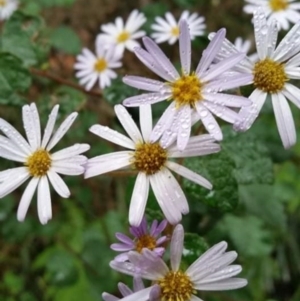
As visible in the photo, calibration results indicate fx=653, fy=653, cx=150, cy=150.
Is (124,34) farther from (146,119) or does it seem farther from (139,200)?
(139,200)

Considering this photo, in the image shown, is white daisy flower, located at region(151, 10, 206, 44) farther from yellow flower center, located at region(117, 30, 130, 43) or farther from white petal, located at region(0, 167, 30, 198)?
white petal, located at region(0, 167, 30, 198)

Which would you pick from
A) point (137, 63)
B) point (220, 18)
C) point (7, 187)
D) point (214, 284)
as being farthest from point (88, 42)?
point (214, 284)

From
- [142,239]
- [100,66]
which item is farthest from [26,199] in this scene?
[100,66]

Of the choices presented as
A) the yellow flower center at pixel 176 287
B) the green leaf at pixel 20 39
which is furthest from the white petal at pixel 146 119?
the green leaf at pixel 20 39

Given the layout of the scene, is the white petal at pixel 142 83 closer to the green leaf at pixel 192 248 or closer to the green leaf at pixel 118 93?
the green leaf at pixel 192 248

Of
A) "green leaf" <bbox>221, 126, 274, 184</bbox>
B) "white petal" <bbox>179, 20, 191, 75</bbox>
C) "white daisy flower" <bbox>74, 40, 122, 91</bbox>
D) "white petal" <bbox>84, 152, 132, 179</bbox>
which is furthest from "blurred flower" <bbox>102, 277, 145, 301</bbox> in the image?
"white daisy flower" <bbox>74, 40, 122, 91</bbox>

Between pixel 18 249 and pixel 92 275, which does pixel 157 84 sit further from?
pixel 18 249
